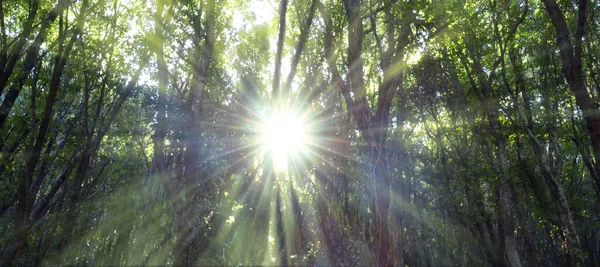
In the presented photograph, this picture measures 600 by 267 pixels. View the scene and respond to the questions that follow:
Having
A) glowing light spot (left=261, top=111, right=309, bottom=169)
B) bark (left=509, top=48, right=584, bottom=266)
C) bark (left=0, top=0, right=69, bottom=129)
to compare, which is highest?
glowing light spot (left=261, top=111, right=309, bottom=169)

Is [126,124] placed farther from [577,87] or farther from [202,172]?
[577,87]

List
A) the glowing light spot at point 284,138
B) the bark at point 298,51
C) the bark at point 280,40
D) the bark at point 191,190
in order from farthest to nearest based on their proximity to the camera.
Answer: the glowing light spot at point 284,138 → the bark at point 298,51 → the bark at point 280,40 → the bark at point 191,190

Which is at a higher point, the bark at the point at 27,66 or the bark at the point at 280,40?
the bark at the point at 280,40

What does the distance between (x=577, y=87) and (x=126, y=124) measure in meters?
15.2

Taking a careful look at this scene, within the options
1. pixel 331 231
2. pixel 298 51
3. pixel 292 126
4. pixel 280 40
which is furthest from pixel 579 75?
pixel 292 126

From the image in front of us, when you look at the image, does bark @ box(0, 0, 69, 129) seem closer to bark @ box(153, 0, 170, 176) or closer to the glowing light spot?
bark @ box(153, 0, 170, 176)

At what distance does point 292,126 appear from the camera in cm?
1497

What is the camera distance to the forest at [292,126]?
30.4 ft

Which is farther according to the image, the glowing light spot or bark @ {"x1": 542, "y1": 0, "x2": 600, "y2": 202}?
the glowing light spot

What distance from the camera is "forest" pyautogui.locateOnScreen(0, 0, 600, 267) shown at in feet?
30.4

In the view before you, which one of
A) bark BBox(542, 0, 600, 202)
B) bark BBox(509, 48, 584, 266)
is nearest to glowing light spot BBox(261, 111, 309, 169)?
bark BBox(509, 48, 584, 266)

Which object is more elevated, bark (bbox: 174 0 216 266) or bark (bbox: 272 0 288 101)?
bark (bbox: 272 0 288 101)

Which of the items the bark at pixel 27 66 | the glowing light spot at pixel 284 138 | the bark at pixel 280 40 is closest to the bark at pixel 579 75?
the bark at pixel 280 40

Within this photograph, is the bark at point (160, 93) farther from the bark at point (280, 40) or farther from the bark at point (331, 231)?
the bark at point (331, 231)
